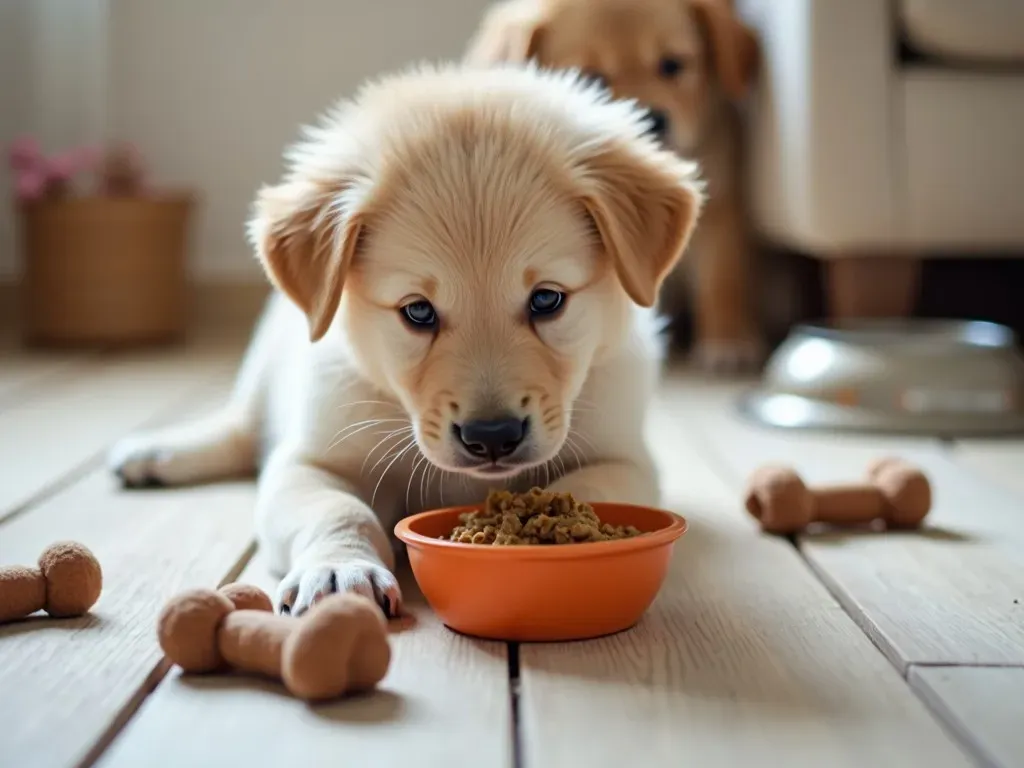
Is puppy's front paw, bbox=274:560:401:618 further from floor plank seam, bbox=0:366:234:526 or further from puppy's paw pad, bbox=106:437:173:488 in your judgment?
puppy's paw pad, bbox=106:437:173:488

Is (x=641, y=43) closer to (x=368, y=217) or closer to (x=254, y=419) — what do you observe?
(x=254, y=419)

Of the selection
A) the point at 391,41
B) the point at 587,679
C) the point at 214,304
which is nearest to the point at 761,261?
the point at 391,41

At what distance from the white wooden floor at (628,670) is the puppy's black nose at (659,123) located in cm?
174

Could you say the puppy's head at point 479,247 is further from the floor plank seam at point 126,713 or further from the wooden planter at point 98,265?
the wooden planter at point 98,265

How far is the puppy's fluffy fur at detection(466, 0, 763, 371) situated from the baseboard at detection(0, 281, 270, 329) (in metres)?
1.47

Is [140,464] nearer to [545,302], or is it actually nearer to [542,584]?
[545,302]

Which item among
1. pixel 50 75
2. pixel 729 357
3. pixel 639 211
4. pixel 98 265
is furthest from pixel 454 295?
pixel 50 75

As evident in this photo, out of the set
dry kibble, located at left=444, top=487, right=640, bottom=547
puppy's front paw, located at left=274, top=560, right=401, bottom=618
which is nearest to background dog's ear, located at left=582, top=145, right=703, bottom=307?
dry kibble, located at left=444, top=487, right=640, bottom=547

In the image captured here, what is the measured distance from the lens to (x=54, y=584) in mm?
1389

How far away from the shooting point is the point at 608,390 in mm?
1767

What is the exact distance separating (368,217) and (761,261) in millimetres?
3019

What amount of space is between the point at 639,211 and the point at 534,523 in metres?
0.49

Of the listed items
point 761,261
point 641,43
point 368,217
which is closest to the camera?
point 368,217

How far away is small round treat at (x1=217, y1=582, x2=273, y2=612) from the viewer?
1.32 m
